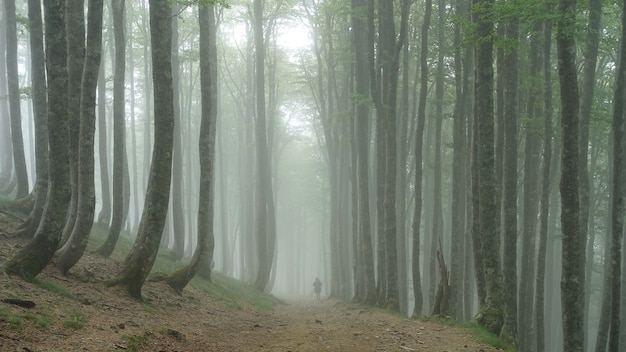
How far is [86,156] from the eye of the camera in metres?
10.2

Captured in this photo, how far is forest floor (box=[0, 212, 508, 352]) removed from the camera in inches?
253

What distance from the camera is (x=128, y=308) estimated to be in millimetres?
9117

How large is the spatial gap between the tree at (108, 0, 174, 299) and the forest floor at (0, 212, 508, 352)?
19.3 inches

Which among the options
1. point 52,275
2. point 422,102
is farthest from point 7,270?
point 422,102

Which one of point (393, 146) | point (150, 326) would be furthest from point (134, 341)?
point (393, 146)

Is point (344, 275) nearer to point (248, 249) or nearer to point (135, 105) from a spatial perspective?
point (248, 249)

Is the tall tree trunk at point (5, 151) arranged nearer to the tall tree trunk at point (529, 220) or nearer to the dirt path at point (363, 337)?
the dirt path at point (363, 337)

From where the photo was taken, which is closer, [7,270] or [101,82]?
[7,270]

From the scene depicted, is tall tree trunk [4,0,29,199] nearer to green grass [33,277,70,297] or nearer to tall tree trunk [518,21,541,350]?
green grass [33,277,70,297]

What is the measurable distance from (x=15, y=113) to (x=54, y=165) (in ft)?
22.5

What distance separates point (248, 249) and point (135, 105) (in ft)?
49.2

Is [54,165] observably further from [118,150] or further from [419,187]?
[419,187]

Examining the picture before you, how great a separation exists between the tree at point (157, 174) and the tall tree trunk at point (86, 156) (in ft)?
3.14

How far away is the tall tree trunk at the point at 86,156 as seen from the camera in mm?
9852
